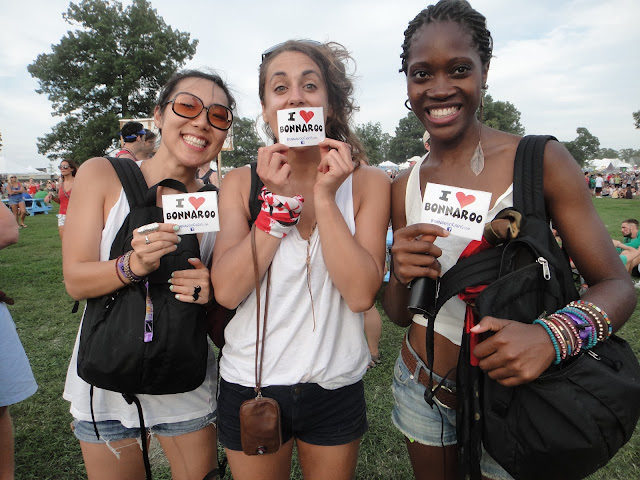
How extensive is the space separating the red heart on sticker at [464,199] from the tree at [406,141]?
73.9 meters

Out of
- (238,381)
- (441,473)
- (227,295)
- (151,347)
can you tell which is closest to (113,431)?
(151,347)

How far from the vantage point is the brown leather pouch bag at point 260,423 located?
1499 mm

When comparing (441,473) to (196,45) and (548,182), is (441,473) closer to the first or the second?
(548,182)

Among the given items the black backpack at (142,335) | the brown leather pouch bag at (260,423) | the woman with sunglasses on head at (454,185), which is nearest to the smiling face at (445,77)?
the woman with sunglasses on head at (454,185)

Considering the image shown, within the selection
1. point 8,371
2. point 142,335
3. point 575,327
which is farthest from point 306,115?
point 8,371

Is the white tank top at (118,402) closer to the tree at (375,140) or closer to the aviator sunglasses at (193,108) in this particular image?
the aviator sunglasses at (193,108)

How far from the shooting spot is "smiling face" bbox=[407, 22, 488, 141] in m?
1.58

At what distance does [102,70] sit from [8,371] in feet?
107

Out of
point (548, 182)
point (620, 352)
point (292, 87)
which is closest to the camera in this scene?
point (620, 352)

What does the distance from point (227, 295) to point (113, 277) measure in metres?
0.45

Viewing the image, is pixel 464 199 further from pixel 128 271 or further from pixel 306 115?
pixel 128 271

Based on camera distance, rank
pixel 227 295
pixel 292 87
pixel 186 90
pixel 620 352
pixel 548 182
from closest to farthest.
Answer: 1. pixel 620 352
2. pixel 548 182
3. pixel 227 295
4. pixel 292 87
5. pixel 186 90

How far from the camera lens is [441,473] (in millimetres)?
1704

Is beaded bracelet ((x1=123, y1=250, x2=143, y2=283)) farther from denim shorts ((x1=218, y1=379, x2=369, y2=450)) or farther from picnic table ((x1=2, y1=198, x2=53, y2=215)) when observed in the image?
picnic table ((x1=2, y1=198, x2=53, y2=215))
